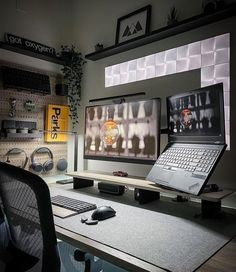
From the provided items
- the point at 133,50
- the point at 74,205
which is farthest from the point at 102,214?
the point at 133,50

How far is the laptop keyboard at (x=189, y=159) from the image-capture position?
1.07 meters

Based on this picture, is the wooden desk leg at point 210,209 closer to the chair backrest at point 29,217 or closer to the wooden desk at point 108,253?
the wooden desk at point 108,253

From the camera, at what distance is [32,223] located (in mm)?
817

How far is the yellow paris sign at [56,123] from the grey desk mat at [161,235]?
1141mm

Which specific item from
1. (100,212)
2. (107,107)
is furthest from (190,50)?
(100,212)

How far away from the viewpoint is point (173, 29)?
1564mm

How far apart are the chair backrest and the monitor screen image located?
2.66 feet

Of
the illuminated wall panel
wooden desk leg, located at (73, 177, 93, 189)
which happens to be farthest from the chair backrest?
the illuminated wall panel

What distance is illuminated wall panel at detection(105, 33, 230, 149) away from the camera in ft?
4.66

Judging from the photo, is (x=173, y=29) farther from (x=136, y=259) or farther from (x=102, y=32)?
(x=136, y=259)

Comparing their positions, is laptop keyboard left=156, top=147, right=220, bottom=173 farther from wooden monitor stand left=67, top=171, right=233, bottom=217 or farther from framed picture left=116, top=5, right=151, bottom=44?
framed picture left=116, top=5, right=151, bottom=44

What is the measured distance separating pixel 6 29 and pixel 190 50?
1.44m

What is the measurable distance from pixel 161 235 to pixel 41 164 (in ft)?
4.75

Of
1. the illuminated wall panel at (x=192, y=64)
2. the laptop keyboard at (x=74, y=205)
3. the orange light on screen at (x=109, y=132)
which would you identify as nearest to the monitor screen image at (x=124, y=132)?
the orange light on screen at (x=109, y=132)
